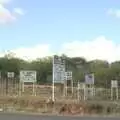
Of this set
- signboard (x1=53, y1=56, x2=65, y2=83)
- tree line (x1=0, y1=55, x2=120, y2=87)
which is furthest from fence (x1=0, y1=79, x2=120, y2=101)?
tree line (x1=0, y1=55, x2=120, y2=87)

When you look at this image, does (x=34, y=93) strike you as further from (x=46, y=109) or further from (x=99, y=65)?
(x=99, y=65)

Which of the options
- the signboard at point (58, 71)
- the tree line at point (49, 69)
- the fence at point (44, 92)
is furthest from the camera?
the tree line at point (49, 69)

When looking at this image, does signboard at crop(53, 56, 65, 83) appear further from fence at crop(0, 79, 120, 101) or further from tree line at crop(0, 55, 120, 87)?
tree line at crop(0, 55, 120, 87)

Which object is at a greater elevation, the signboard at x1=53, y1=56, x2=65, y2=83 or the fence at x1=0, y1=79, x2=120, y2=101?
the signboard at x1=53, y1=56, x2=65, y2=83

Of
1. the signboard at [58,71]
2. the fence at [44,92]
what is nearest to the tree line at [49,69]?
the fence at [44,92]

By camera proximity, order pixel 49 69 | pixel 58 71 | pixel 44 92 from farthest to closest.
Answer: pixel 49 69, pixel 44 92, pixel 58 71

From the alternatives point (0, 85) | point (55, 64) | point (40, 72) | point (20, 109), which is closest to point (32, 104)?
point (20, 109)

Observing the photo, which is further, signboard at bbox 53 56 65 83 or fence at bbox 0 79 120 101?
fence at bbox 0 79 120 101

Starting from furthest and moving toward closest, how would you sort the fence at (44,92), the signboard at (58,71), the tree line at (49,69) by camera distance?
the tree line at (49,69)
the fence at (44,92)
the signboard at (58,71)

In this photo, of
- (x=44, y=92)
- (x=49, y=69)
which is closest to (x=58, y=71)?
(x=44, y=92)

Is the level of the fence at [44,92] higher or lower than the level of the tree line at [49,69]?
lower

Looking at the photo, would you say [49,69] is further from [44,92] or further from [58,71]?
[58,71]

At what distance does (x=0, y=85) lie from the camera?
2381 inches

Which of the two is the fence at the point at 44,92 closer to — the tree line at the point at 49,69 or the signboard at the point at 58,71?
the signboard at the point at 58,71
